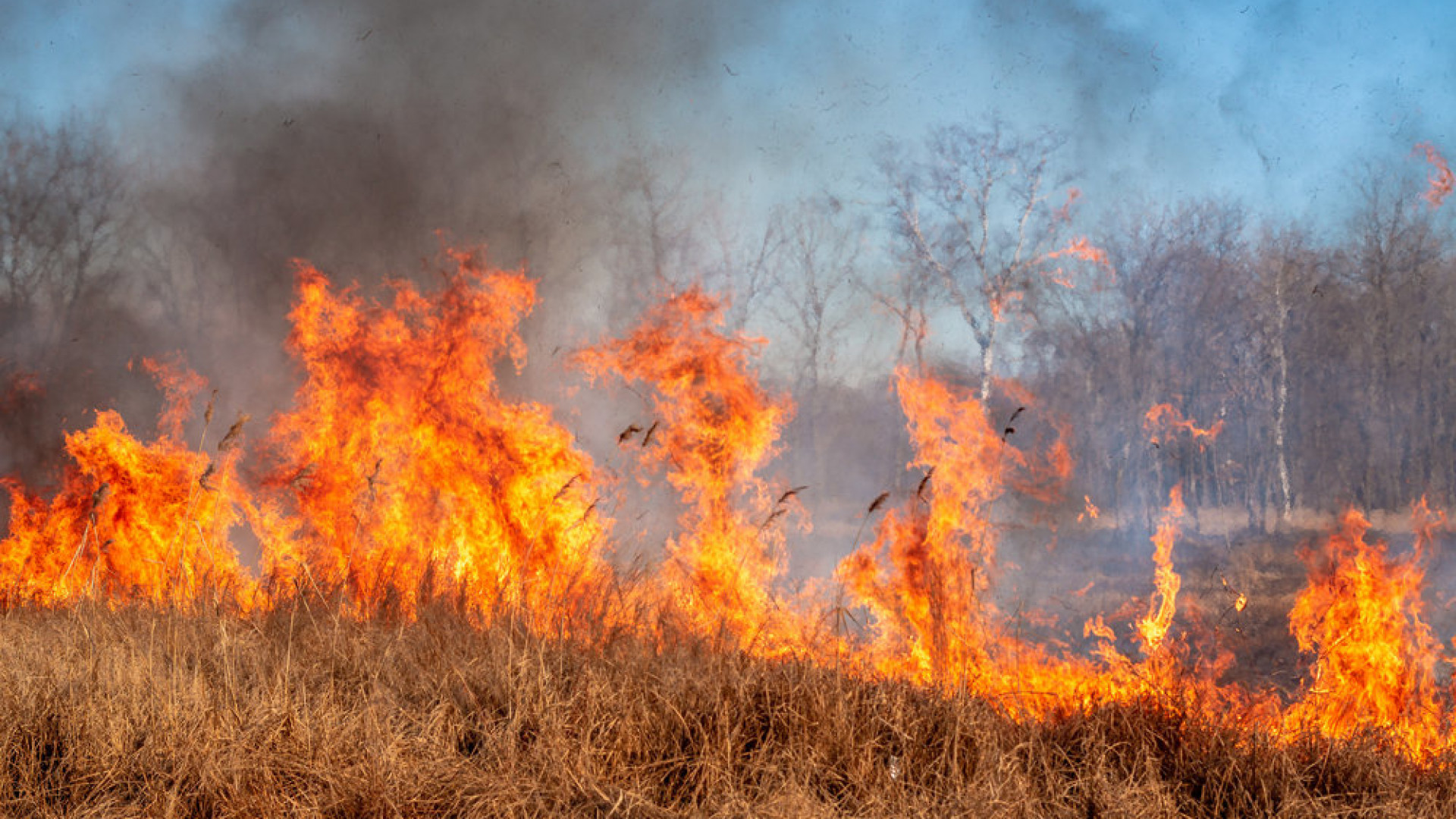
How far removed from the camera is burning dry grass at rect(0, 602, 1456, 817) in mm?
3396

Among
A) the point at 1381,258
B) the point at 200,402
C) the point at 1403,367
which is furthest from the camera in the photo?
the point at 1403,367

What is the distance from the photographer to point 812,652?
5.20m

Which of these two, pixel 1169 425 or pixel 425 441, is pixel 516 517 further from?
pixel 1169 425

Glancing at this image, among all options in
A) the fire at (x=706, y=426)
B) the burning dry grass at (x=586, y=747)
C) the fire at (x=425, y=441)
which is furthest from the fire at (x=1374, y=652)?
the fire at (x=425, y=441)

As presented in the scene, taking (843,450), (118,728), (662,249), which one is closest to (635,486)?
(662,249)

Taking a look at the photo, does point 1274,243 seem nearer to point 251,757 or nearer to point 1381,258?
point 1381,258

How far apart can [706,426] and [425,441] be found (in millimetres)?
2741

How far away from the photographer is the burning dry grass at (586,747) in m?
3.40

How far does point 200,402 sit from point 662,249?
815cm

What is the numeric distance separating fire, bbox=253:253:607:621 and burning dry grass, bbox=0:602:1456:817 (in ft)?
11.5

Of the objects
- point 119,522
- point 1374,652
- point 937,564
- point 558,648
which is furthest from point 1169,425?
point 119,522

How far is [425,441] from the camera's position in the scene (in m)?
9.02

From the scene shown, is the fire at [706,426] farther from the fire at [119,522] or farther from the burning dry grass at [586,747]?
the fire at [119,522]

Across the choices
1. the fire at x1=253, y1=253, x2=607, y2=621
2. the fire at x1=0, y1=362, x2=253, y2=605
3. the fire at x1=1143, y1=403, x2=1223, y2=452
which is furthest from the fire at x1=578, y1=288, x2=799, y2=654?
the fire at x1=1143, y1=403, x2=1223, y2=452
